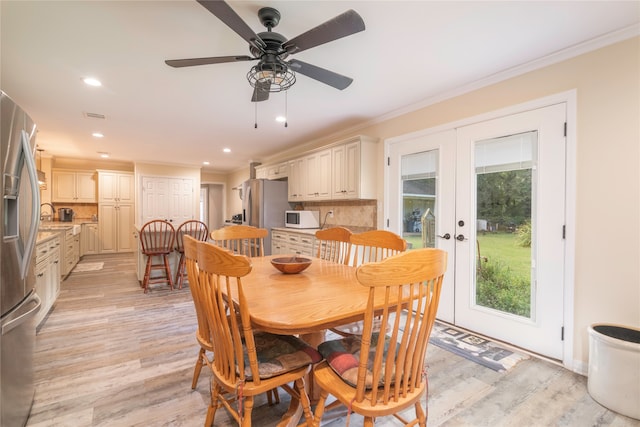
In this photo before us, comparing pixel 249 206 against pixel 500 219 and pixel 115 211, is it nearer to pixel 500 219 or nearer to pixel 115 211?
pixel 115 211

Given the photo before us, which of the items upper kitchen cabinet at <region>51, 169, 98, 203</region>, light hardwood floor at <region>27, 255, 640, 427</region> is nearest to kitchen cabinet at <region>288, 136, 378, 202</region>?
light hardwood floor at <region>27, 255, 640, 427</region>

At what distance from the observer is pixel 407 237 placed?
3.39 meters

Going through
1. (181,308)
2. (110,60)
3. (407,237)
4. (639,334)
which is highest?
(110,60)

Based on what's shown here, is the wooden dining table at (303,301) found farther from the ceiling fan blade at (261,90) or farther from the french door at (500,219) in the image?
the french door at (500,219)

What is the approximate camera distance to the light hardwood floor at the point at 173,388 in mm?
1640

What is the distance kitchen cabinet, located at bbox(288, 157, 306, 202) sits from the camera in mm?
4876

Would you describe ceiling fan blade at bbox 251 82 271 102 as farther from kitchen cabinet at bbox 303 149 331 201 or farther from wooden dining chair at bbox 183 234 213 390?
kitchen cabinet at bbox 303 149 331 201

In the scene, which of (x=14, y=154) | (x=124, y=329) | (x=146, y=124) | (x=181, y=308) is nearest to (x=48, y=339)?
(x=124, y=329)

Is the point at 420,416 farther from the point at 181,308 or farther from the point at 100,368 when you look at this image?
the point at 181,308

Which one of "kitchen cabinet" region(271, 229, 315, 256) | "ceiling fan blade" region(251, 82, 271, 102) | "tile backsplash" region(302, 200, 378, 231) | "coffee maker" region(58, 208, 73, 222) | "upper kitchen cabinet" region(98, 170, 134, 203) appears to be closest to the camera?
"ceiling fan blade" region(251, 82, 271, 102)

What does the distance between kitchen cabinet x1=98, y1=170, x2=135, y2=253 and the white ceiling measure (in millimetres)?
3594

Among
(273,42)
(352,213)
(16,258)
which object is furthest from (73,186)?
(273,42)

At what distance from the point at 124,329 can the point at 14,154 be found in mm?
2077

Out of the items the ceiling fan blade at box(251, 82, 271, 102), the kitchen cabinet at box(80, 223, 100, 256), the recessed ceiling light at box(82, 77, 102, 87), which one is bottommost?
the kitchen cabinet at box(80, 223, 100, 256)
